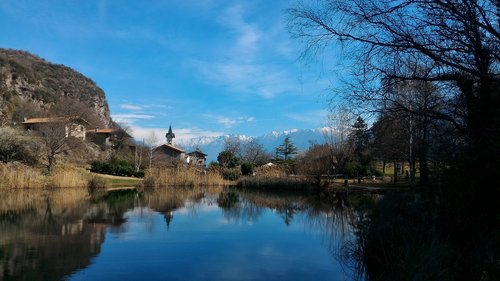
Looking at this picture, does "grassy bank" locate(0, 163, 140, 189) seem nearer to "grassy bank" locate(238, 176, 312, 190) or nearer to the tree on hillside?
"grassy bank" locate(238, 176, 312, 190)

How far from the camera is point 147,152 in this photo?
173 ft

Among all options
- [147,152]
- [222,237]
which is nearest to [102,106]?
[147,152]

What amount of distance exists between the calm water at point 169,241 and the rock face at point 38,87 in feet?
133

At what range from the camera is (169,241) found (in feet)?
39.8

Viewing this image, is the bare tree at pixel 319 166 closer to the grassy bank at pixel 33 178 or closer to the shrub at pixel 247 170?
the shrub at pixel 247 170

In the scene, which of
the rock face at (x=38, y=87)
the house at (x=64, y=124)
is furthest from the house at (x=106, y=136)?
the rock face at (x=38, y=87)

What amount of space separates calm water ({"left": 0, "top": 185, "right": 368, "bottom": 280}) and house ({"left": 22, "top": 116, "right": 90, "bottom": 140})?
18.6 metres

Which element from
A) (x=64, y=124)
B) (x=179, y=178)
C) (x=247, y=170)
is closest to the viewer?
(x=179, y=178)

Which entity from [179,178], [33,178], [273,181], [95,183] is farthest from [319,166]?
[33,178]

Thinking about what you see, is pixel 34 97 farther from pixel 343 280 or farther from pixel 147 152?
pixel 343 280

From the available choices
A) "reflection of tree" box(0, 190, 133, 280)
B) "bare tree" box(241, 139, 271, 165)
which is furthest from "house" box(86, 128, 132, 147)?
"reflection of tree" box(0, 190, 133, 280)

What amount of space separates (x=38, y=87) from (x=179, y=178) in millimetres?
56947

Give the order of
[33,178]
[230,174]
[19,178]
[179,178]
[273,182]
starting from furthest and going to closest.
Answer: [230,174] → [179,178] → [273,182] → [33,178] → [19,178]

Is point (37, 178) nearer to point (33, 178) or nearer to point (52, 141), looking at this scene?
point (33, 178)
